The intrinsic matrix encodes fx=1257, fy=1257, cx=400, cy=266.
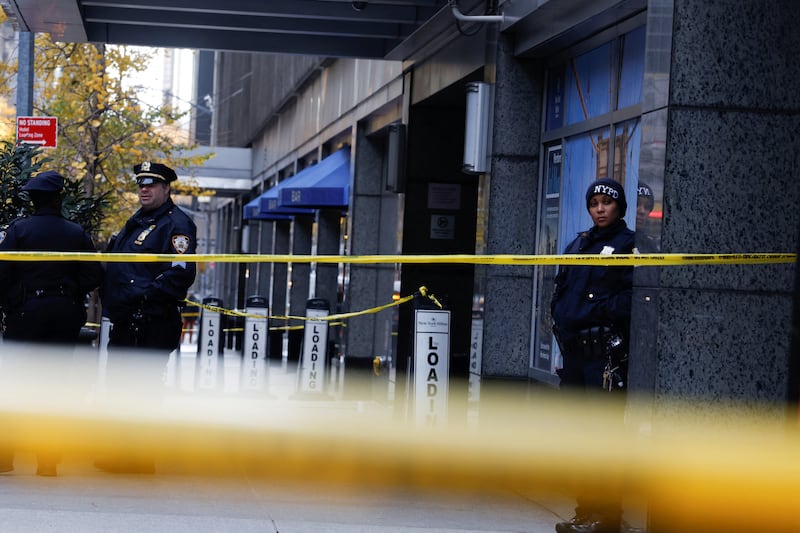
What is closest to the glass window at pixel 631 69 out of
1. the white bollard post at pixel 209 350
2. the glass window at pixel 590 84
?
the glass window at pixel 590 84

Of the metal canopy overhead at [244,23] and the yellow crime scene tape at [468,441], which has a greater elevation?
the metal canopy overhead at [244,23]

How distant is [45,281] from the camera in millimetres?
7637

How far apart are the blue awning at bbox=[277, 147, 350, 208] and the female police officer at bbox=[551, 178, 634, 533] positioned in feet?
38.1

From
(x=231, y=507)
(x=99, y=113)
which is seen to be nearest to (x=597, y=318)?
(x=231, y=507)

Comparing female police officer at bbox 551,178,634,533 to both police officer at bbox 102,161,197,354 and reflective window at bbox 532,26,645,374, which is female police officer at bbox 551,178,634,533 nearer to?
reflective window at bbox 532,26,645,374

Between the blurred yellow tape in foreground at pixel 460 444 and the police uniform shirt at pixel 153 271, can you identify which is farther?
the police uniform shirt at pixel 153 271

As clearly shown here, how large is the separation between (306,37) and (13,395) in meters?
6.72

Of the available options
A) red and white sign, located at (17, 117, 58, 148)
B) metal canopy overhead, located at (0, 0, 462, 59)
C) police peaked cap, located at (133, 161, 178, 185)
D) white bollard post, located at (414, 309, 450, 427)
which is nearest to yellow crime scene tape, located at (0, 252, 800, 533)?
white bollard post, located at (414, 309, 450, 427)

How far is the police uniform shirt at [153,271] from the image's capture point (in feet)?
25.2

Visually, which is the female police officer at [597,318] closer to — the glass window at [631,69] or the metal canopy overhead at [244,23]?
the glass window at [631,69]

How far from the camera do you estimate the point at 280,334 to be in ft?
71.8

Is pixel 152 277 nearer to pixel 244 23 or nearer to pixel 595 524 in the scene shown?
pixel 595 524

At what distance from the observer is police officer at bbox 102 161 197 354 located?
7.71 metres

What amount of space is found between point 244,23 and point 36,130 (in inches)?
133
